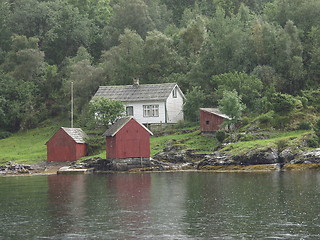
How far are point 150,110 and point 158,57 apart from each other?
44.2 feet

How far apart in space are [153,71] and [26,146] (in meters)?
22.9

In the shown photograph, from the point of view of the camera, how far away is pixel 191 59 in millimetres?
97500

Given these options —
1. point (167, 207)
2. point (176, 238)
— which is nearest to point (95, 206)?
point (167, 207)

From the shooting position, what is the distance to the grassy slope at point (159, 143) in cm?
6931

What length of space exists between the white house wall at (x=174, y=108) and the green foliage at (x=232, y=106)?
1230 cm

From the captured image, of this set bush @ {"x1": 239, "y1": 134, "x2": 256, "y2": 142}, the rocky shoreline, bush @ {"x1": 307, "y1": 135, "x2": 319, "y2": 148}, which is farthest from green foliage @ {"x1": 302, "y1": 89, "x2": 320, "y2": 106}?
the rocky shoreline

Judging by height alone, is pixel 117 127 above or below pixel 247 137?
above

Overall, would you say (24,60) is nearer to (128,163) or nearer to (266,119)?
(128,163)

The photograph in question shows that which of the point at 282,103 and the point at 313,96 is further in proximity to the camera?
the point at 313,96

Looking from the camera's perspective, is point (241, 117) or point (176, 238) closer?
point (176, 238)

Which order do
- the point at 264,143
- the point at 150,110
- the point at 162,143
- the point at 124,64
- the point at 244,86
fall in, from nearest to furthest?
the point at 264,143, the point at 162,143, the point at 244,86, the point at 150,110, the point at 124,64

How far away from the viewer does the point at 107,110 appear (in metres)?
83.6

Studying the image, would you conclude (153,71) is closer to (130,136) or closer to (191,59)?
(191,59)

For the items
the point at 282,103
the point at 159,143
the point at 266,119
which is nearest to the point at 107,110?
the point at 159,143
